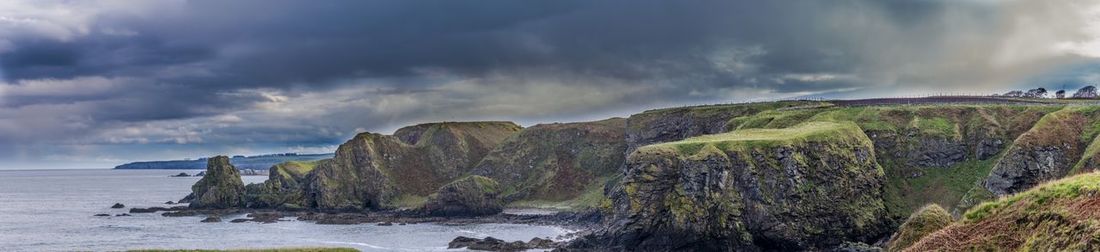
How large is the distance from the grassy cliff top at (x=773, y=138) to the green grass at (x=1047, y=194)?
2202 inches

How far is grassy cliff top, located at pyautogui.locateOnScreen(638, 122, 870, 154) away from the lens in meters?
88.2

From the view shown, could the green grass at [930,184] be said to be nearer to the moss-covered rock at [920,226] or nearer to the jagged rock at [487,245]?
the jagged rock at [487,245]

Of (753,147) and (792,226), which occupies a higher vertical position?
(753,147)

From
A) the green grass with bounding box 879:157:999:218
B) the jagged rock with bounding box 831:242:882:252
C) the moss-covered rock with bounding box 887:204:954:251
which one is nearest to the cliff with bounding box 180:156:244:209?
the jagged rock with bounding box 831:242:882:252

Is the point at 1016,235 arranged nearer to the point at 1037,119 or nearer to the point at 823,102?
the point at 1037,119

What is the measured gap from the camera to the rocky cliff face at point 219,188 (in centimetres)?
15975

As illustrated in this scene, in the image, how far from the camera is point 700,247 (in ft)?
264

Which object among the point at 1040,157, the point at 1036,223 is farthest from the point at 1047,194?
the point at 1040,157

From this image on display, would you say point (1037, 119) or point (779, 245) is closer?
point (779, 245)

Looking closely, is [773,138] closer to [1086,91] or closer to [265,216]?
[265,216]

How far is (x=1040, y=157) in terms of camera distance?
84188mm

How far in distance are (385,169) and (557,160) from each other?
37.0m

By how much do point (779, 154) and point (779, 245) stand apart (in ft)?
35.5

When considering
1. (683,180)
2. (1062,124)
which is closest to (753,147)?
(683,180)
